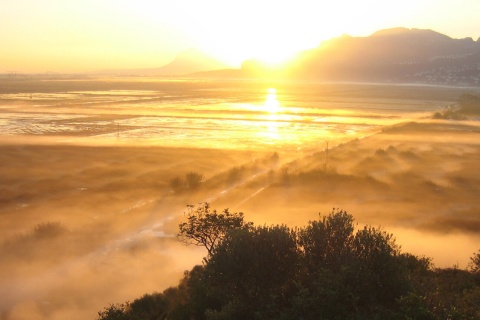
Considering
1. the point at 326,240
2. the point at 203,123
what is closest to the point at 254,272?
the point at 326,240

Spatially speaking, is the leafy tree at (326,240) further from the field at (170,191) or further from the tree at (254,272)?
the field at (170,191)

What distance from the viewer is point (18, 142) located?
51562 millimetres

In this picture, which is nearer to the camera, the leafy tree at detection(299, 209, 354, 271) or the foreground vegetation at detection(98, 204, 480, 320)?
the foreground vegetation at detection(98, 204, 480, 320)

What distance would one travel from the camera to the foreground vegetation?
44.7ft

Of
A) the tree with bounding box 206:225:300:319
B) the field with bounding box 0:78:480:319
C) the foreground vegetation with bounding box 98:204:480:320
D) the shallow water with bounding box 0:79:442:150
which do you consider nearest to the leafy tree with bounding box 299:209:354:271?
the foreground vegetation with bounding box 98:204:480:320

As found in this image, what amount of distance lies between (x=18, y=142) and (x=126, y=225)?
29.3m

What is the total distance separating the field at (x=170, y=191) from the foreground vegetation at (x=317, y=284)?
6.46 meters

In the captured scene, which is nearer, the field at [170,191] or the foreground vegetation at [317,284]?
the foreground vegetation at [317,284]

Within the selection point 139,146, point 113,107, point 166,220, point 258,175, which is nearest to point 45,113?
point 113,107

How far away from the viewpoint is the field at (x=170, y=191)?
2248 centimetres

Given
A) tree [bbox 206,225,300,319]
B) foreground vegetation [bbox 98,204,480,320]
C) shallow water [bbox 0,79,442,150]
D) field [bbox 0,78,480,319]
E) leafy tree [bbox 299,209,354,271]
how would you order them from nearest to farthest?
foreground vegetation [bbox 98,204,480,320] → tree [bbox 206,225,300,319] → leafy tree [bbox 299,209,354,271] → field [bbox 0,78,480,319] → shallow water [bbox 0,79,442,150]

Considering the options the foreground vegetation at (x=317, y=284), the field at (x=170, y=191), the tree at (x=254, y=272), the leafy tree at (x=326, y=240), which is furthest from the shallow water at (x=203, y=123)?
the tree at (x=254, y=272)

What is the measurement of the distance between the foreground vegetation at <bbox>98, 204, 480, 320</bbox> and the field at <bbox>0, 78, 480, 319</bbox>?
6.46 m

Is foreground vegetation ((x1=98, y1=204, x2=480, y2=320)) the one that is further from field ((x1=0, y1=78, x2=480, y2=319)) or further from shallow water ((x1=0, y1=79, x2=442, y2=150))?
shallow water ((x1=0, y1=79, x2=442, y2=150))
